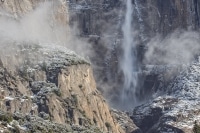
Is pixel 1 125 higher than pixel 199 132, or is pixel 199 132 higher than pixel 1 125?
pixel 1 125

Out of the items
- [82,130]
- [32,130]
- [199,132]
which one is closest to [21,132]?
[32,130]

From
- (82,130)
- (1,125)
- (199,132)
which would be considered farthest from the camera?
(199,132)

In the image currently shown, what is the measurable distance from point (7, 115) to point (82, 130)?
23.2 meters

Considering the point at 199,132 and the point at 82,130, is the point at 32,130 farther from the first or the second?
the point at 199,132

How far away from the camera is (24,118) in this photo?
459ft

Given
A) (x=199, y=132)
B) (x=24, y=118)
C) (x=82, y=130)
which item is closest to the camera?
(x=24, y=118)

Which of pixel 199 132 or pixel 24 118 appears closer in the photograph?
pixel 24 118

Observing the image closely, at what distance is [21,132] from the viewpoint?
13175cm

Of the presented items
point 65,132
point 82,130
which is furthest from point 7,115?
point 82,130

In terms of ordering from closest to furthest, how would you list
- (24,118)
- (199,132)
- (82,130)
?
1. (24,118)
2. (82,130)
3. (199,132)

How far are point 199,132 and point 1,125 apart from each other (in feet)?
226

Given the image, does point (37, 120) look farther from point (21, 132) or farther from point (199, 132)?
point (199, 132)

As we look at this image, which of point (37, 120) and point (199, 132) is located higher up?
point (37, 120)

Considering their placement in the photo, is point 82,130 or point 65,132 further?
point 82,130
